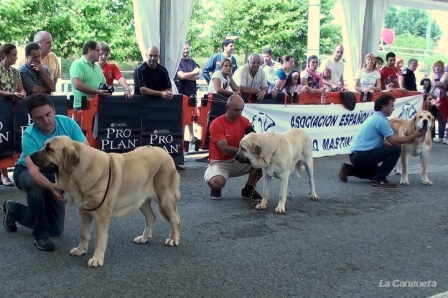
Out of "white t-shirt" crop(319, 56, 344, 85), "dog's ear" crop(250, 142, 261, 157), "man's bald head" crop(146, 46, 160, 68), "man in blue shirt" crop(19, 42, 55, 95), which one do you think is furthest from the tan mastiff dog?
"white t-shirt" crop(319, 56, 344, 85)

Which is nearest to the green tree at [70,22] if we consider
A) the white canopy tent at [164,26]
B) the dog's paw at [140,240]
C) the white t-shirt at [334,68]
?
the white t-shirt at [334,68]

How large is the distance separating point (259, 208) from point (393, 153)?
2721 mm

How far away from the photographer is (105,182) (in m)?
4.41

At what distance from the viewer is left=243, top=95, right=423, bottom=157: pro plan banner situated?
32.1 ft

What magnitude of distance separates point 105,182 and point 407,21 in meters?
37.0

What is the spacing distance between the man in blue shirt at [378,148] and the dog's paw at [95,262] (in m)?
5.06

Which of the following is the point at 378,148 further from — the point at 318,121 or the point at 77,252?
the point at 77,252

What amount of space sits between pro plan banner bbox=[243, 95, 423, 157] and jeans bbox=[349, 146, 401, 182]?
1.92 m

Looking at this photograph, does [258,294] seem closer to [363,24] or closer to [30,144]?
[30,144]

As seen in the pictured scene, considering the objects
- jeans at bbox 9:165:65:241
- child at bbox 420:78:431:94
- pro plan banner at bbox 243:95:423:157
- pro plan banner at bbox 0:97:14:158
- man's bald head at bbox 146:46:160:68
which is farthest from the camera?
child at bbox 420:78:431:94

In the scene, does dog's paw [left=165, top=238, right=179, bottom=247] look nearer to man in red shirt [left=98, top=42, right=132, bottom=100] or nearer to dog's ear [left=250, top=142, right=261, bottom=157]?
dog's ear [left=250, top=142, right=261, bottom=157]

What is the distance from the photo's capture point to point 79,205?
4402 millimetres

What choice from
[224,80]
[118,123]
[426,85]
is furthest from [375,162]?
[426,85]

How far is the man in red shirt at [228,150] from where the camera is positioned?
6840 mm
